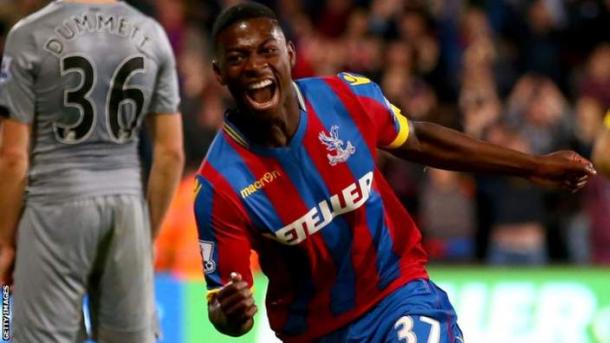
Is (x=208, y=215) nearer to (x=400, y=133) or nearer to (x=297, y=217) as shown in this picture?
(x=297, y=217)

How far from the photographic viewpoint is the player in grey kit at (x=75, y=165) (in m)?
5.36

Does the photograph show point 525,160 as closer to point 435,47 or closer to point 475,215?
point 475,215

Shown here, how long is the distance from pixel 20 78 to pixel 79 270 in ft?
2.61

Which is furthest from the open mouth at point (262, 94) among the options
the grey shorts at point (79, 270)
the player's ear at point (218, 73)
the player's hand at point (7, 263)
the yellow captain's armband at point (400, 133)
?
the player's hand at point (7, 263)

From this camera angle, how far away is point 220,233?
4660 millimetres

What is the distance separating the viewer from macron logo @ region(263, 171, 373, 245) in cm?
471

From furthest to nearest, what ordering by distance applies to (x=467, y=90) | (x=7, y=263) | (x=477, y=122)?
(x=467, y=90) → (x=477, y=122) → (x=7, y=263)

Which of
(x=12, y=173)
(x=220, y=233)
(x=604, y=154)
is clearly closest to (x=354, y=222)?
(x=220, y=233)

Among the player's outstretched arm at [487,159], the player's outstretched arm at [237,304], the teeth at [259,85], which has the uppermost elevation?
the teeth at [259,85]

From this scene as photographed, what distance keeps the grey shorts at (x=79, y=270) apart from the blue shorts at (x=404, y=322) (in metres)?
1.04

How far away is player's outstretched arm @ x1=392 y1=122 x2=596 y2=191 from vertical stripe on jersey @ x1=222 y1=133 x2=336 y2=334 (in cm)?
49

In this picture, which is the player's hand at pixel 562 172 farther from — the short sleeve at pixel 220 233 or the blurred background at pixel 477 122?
the blurred background at pixel 477 122

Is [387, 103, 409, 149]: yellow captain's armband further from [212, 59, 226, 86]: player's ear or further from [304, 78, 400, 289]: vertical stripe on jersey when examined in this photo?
[212, 59, 226, 86]: player's ear

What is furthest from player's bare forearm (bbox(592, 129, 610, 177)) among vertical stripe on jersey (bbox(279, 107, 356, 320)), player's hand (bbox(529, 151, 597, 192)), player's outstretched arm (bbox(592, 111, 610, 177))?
vertical stripe on jersey (bbox(279, 107, 356, 320))
